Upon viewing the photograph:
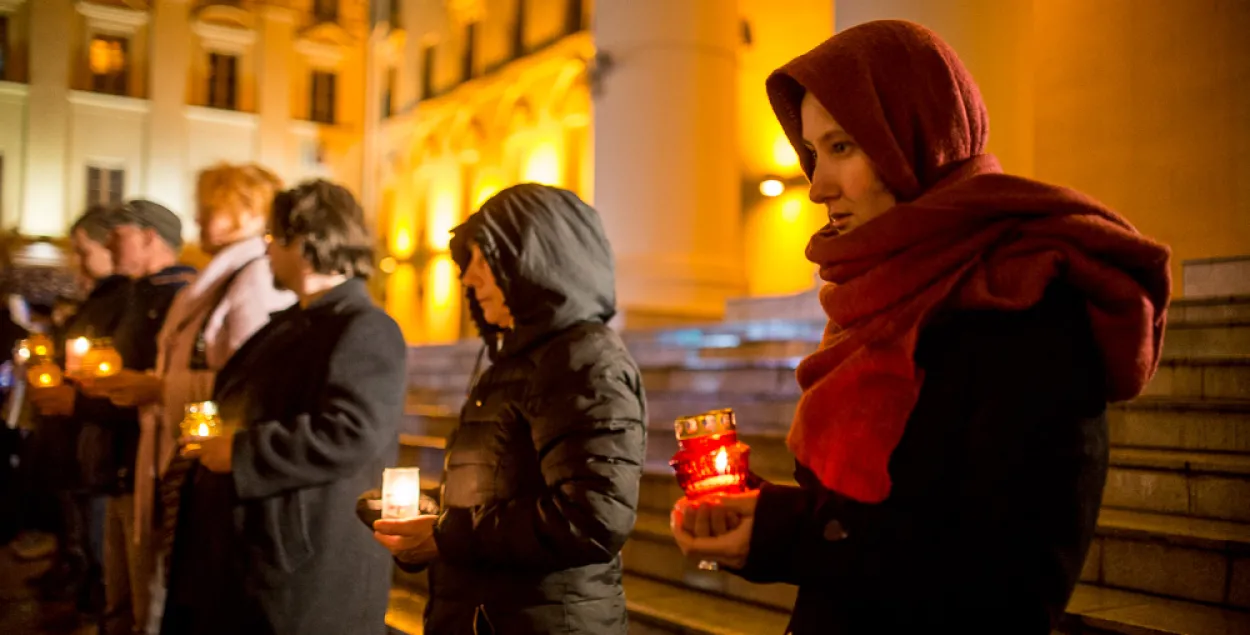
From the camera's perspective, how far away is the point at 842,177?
1.49m

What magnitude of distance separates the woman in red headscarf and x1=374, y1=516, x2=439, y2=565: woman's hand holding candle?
1.18 m

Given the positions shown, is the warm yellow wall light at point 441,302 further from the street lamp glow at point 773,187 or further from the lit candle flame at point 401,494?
the lit candle flame at point 401,494

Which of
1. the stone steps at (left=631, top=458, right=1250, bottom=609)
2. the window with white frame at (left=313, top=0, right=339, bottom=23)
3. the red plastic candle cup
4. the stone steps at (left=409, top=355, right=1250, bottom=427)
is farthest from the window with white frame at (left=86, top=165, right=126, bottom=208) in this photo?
the red plastic candle cup

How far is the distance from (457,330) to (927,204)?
724 inches

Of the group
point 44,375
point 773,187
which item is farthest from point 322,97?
point 44,375

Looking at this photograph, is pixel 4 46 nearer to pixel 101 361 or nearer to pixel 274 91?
pixel 274 91

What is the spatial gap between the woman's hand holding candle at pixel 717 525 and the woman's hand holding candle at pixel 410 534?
3.78ft

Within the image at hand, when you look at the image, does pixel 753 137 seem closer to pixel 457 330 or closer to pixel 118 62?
pixel 457 330

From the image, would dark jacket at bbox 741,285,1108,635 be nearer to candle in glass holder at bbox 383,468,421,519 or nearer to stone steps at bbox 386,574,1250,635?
candle in glass holder at bbox 383,468,421,519

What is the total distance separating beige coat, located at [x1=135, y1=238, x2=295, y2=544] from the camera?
4.01m

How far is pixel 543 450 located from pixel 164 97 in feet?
88.4

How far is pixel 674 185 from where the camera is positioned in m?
9.26

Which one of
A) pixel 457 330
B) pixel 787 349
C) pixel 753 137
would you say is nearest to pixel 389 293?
pixel 457 330

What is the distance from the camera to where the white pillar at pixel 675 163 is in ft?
30.3
